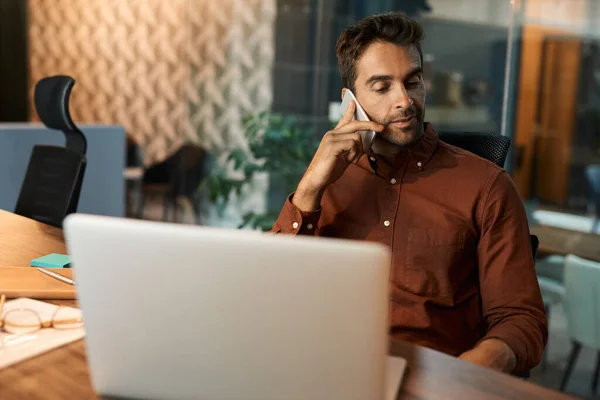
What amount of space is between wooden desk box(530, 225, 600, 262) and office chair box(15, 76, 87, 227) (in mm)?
1894

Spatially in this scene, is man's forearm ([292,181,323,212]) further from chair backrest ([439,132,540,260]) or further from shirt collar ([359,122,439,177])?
chair backrest ([439,132,540,260])

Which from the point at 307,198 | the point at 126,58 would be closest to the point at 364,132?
the point at 307,198

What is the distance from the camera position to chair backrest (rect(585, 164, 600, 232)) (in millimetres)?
3549

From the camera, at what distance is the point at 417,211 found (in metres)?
1.67

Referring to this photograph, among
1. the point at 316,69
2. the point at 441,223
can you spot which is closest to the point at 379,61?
the point at 441,223

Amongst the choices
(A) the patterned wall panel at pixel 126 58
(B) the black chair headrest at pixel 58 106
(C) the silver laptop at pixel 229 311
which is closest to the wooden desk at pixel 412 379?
(C) the silver laptop at pixel 229 311

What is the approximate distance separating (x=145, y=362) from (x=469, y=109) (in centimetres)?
296

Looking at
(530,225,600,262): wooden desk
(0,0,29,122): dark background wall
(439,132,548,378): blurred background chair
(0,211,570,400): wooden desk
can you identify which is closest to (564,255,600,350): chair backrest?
(530,225,600,262): wooden desk

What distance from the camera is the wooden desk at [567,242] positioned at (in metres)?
3.10

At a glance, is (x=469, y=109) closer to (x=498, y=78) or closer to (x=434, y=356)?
(x=498, y=78)

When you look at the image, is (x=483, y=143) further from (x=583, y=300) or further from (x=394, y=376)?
(x=583, y=300)

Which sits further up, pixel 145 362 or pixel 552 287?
pixel 145 362

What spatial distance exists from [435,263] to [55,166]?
1.75 meters

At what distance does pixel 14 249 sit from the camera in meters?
1.98
